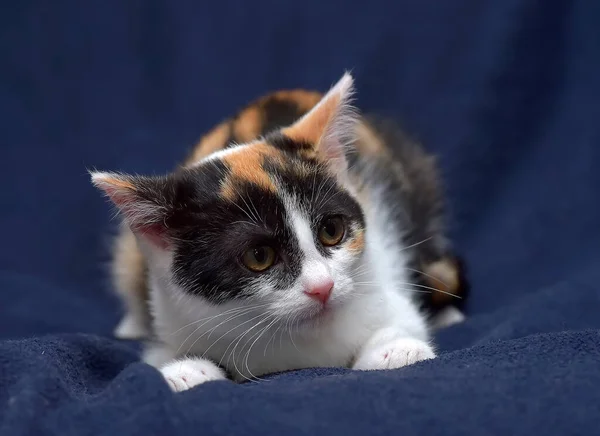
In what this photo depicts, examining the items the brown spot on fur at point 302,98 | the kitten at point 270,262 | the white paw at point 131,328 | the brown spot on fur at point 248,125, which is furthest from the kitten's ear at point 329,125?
the white paw at point 131,328

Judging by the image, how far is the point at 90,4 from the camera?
1812mm

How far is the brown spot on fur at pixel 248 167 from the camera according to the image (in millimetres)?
945

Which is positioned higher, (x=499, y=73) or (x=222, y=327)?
(x=499, y=73)

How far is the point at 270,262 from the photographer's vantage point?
35.4 inches

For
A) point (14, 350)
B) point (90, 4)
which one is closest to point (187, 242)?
point (14, 350)

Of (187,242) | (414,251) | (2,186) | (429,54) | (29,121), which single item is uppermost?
(429,54)

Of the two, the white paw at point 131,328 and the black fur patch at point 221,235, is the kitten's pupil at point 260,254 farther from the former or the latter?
the white paw at point 131,328

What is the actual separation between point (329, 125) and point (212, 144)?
40 cm

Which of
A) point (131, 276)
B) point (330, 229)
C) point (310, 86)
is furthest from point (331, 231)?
point (310, 86)

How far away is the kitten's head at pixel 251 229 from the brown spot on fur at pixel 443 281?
0.43 m

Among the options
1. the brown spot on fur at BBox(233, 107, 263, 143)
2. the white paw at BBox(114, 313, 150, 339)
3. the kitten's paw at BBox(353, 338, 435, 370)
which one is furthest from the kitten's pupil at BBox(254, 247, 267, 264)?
the white paw at BBox(114, 313, 150, 339)

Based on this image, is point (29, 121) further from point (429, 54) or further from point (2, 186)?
point (429, 54)

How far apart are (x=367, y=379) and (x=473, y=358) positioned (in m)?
0.19

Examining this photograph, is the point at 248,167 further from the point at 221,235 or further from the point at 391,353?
the point at 391,353
